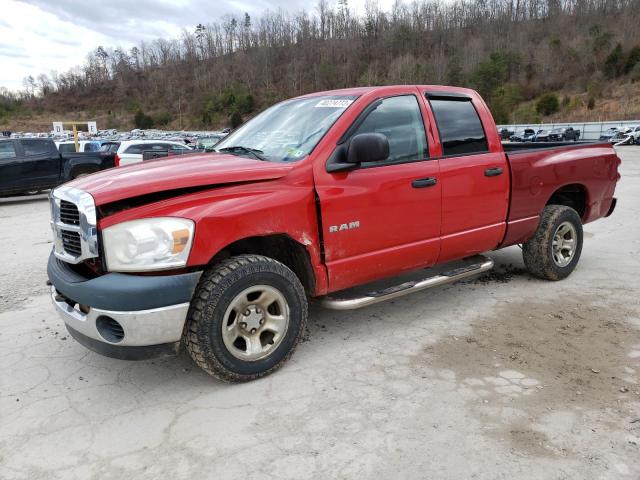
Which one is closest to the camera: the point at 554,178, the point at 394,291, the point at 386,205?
the point at 386,205

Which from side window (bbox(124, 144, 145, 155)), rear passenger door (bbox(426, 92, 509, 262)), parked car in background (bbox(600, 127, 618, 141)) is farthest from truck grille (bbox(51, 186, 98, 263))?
parked car in background (bbox(600, 127, 618, 141))

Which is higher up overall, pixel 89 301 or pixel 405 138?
pixel 405 138

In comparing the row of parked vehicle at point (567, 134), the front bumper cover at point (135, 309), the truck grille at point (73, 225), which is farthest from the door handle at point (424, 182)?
the row of parked vehicle at point (567, 134)

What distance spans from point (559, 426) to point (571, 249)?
10.2ft

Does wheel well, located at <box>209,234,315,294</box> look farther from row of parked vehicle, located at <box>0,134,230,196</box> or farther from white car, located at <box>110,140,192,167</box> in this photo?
white car, located at <box>110,140,192,167</box>

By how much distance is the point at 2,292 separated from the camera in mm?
5367

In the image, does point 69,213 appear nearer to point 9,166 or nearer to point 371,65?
point 9,166

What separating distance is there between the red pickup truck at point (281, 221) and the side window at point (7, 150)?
1115 cm

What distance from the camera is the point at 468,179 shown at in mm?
4320

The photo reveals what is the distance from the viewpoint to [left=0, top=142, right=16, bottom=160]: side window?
42.7 feet

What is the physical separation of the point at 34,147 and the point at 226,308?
12879 mm

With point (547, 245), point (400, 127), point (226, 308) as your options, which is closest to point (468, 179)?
point (400, 127)

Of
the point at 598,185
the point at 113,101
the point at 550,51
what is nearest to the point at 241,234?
the point at 598,185

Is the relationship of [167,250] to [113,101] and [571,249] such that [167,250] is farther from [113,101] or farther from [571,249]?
[113,101]
